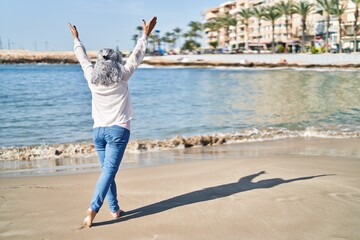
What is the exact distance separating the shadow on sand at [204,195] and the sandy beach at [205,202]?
0.04ft

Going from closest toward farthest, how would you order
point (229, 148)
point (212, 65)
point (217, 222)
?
point (217, 222) → point (229, 148) → point (212, 65)

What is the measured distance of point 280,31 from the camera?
97750 millimetres

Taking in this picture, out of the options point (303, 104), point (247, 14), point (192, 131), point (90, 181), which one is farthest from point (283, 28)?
point (90, 181)

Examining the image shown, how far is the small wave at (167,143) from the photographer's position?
30.5 feet

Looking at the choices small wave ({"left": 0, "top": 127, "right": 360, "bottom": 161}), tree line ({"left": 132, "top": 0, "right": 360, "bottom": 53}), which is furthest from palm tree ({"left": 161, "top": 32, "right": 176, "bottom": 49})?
small wave ({"left": 0, "top": 127, "right": 360, "bottom": 161})

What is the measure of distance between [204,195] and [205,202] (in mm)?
310

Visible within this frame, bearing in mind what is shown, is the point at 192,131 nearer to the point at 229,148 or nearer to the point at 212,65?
the point at 229,148

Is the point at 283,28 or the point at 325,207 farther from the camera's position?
the point at 283,28

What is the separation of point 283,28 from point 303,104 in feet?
269

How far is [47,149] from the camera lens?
32.1ft

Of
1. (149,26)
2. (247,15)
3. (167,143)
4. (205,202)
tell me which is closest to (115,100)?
(149,26)

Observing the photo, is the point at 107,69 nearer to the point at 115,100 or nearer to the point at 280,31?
the point at 115,100

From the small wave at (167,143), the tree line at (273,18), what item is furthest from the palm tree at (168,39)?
the small wave at (167,143)

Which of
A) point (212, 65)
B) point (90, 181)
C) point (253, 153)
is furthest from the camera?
point (212, 65)
